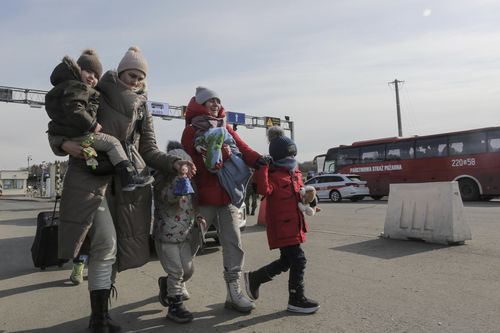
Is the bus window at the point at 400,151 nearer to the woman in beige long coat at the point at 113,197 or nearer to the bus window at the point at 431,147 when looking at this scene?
the bus window at the point at 431,147

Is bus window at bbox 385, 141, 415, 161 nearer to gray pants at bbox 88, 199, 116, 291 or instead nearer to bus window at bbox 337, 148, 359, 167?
bus window at bbox 337, 148, 359, 167

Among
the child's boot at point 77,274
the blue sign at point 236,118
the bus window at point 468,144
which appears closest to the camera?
the child's boot at point 77,274

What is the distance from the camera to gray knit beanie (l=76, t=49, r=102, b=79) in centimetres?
346

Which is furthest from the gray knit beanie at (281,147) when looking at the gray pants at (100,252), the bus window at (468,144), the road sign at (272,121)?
the road sign at (272,121)

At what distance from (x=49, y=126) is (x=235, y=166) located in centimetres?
152

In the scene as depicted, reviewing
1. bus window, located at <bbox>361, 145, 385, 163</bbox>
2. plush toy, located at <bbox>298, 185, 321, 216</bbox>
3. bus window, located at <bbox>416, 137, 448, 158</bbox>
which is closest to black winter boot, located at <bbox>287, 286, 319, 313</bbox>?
plush toy, located at <bbox>298, 185, 321, 216</bbox>

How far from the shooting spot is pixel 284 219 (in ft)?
13.0

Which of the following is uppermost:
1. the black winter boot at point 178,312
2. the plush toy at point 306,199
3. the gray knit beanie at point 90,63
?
the gray knit beanie at point 90,63

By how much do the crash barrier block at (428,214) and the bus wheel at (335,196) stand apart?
1530 centimetres

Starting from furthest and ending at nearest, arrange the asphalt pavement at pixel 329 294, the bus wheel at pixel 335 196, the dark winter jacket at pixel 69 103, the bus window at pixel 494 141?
1. the bus wheel at pixel 335 196
2. the bus window at pixel 494 141
3. the asphalt pavement at pixel 329 294
4. the dark winter jacket at pixel 69 103

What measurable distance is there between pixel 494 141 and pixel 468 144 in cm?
118

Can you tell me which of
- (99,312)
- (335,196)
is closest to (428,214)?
(99,312)

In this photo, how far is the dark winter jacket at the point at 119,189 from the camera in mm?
3133

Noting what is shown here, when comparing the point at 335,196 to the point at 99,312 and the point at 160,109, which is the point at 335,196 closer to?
the point at 160,109
